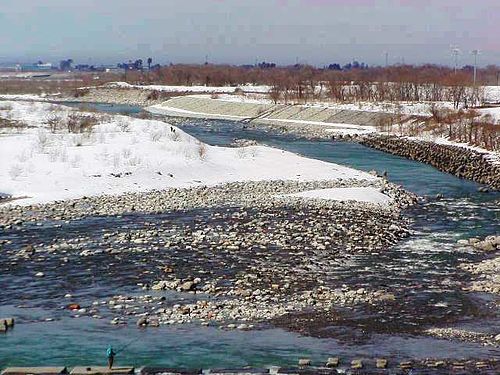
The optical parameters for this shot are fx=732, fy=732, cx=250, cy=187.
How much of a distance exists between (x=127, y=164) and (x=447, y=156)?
1900 centimetres

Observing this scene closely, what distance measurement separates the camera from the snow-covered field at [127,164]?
28.4 meters

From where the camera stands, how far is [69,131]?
40844 millimetres

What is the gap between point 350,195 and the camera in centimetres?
2780

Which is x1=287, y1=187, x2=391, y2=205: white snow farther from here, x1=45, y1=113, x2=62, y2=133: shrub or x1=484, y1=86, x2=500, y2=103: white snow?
x1=484, y1=86, x2=500, y2=103: white snow

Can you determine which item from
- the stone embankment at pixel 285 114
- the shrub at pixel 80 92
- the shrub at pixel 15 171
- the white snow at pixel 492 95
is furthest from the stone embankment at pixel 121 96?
the shrub at pixel 15 171

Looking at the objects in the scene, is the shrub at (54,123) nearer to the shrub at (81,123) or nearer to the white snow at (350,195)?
the shrub at (81,123)

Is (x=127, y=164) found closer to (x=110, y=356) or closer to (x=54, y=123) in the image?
(x=54, y=123)

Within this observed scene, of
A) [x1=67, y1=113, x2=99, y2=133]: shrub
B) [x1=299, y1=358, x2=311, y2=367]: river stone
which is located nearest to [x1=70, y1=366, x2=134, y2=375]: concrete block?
[x1=299, y1=358, x2=311, y2=367]: river stone

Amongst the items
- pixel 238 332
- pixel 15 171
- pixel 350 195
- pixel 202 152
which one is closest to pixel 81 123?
pixel 202 152

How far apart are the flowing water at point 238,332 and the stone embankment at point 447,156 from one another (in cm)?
1109

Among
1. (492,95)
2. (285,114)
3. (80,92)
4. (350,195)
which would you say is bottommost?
(350,195)

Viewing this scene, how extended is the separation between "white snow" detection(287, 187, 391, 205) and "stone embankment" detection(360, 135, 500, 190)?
276 inches

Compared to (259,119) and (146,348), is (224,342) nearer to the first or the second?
(146,348)

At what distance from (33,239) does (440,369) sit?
1287 cm
